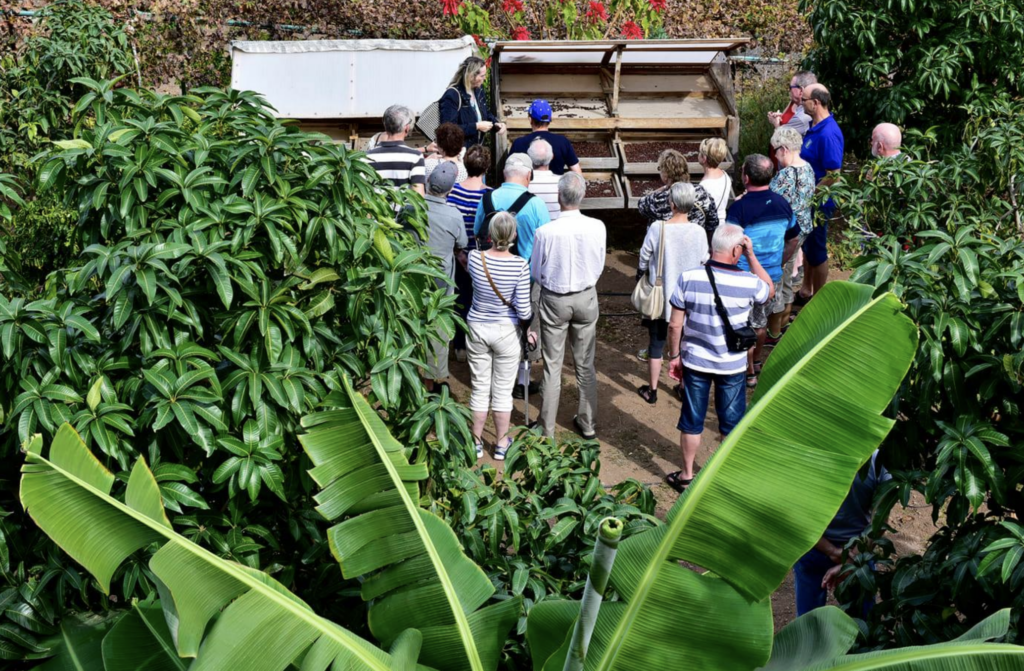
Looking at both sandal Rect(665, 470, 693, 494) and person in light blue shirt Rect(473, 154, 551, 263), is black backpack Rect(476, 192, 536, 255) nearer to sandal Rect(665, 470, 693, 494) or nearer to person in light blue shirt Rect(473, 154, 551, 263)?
person in light blue shirt Rect(473, 154, 551, 263)

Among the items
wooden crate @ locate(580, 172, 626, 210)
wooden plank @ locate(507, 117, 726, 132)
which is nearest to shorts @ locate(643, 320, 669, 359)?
wooden crate @ locate(580, 172, 626, 210)

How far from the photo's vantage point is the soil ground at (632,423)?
6578mm

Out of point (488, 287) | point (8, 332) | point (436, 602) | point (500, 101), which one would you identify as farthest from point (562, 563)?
point (500, 101)

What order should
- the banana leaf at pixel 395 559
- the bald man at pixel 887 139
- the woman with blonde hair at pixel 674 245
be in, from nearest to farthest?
the banana leaf at pixel 395 559, the woman with blonde hair at pixel 674 245, the bald man at pixel 887 139

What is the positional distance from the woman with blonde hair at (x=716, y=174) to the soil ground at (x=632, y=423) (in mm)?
1587

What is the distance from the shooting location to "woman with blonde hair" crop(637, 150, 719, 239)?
7.73 m

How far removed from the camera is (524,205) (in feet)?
25.1

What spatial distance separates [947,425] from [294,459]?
2.45 m

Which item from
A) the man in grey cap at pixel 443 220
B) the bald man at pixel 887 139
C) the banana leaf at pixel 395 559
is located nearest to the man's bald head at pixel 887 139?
the bald man at pixel 887 139

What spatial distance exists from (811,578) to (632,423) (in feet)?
10.6

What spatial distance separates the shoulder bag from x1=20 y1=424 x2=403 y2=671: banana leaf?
3.89 metres

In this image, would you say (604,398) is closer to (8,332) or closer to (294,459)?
(294,459)

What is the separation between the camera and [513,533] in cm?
407

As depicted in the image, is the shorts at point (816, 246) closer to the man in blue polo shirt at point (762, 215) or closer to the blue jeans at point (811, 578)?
the man in blue polo shirt at point (762, 215)
